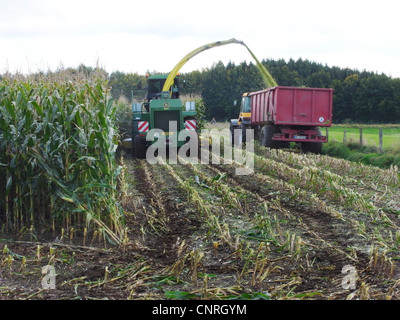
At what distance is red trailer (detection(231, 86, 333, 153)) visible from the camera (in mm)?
16859

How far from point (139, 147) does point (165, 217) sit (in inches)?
341

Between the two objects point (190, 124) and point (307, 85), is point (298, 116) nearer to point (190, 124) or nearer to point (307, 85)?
point (190, 124)

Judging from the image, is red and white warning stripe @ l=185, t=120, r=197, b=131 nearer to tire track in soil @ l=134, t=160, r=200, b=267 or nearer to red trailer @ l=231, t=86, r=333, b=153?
red trailer @ l=231, t=86, r=333, b=153

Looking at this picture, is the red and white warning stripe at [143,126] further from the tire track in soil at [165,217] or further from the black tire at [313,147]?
the black tire at [313,147]

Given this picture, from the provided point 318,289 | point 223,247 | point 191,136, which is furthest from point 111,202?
point 191,136

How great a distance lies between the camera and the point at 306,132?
17234 millimetres

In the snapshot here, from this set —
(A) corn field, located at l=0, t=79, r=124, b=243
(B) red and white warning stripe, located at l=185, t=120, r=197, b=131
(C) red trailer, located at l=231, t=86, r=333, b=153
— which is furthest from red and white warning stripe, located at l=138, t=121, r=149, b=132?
(A) corn field, located at l=0, t=79, r=124, b=243

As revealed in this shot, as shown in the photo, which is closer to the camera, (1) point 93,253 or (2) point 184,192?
(1) point 93,253

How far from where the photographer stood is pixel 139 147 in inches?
622

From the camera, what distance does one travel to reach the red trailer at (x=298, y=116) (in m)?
16.9

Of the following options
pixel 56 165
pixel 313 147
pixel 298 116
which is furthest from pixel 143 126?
pixel 56 165

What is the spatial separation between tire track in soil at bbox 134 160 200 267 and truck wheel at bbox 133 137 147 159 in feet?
10.8

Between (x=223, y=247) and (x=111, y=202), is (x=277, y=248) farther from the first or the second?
(x=111, y=202)
